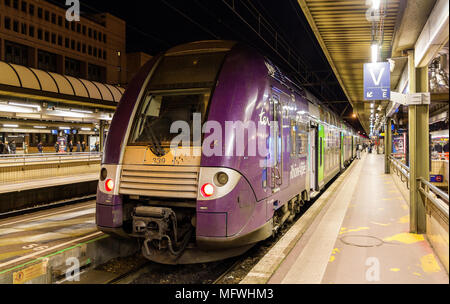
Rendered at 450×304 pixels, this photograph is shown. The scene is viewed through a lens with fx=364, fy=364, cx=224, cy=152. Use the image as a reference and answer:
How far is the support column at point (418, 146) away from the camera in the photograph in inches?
244

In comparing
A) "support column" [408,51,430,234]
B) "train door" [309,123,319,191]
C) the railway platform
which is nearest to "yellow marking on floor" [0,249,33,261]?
the railway platform

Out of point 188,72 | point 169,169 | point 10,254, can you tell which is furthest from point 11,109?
point 169,169

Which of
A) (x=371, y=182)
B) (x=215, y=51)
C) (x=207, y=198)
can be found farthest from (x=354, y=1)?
(x=371, y=182)

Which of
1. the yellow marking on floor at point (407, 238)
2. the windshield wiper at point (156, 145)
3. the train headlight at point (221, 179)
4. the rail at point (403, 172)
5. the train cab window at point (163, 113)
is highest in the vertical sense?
the train cab window at point (163, 113)

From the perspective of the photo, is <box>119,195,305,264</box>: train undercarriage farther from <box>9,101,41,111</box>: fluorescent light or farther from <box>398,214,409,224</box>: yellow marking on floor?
<box>9,101,41,111</box>: fluorescent light

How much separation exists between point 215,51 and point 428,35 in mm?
3203

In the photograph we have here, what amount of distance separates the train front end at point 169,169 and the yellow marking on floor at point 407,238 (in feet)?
8.56

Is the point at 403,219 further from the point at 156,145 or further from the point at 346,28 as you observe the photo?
the point at 156,145

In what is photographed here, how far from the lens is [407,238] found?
20.2 ft

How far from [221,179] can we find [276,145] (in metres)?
1.74

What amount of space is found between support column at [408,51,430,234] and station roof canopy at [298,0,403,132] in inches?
48.3

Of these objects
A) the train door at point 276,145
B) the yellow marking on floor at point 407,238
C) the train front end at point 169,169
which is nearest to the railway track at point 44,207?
the train front end at point 169,169

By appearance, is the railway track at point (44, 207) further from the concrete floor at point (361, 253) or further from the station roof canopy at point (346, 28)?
the station roof canopy at point (346, 28)
